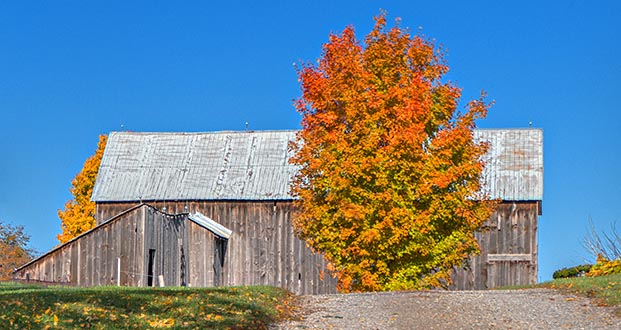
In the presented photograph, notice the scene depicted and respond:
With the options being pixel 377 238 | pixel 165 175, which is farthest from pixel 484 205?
pixel 165 175

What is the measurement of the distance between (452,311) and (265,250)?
884 inches

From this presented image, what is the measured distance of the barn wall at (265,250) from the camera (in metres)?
43.5

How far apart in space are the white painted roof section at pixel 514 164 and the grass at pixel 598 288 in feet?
48.6

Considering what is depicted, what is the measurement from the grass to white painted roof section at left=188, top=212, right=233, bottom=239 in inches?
702

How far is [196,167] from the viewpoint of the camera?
1839 inches

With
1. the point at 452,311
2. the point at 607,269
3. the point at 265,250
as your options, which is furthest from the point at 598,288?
the point at 265,250

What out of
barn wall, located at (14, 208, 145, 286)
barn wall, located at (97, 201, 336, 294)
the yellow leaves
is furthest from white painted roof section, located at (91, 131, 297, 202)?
the yellow leaves

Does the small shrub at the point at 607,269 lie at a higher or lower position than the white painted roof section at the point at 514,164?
lower

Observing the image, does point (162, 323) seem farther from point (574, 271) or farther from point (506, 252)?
point (506, 252)

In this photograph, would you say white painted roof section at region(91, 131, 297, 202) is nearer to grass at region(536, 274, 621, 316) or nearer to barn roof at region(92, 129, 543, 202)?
barn roof at region(92, 129, 543, 202)

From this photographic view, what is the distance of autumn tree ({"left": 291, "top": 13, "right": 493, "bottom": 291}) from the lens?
2931 centimetres

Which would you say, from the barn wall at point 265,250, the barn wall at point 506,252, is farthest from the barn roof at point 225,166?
the barn wall at point 506,252

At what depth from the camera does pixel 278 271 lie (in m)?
43.8

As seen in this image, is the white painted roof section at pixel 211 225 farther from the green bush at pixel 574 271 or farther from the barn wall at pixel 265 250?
the green bush at pixel 574 271
